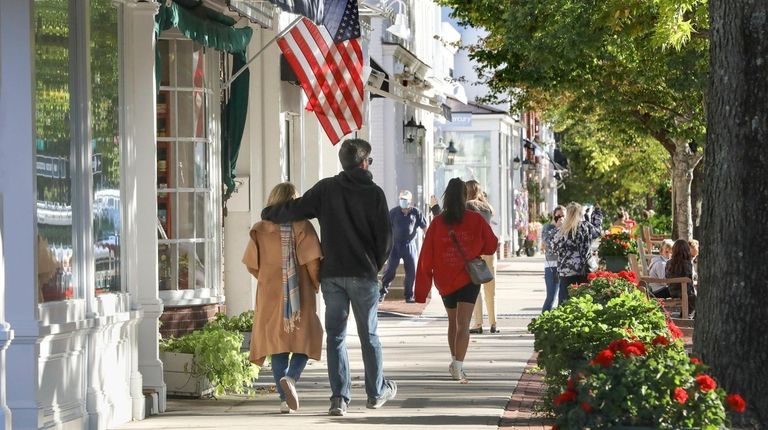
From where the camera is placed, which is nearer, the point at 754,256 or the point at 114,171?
the point at 754,256

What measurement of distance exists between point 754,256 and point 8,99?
426 cm

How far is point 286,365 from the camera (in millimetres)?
11336

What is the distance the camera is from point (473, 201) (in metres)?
17.0

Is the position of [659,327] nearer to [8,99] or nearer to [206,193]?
[8,99]

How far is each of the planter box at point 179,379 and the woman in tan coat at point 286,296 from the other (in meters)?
1.09

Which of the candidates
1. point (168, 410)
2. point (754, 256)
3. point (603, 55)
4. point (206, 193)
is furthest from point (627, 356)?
point (603, 55)

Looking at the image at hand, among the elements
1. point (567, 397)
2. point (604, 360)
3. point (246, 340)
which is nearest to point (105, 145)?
point (246, 340)

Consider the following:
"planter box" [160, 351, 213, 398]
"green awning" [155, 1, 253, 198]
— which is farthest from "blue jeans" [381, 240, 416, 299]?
"planter box" [160, 351, 213, 398]

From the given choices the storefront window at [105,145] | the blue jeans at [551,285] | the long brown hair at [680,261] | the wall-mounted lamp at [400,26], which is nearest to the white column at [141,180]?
the storefront window at [105,145]

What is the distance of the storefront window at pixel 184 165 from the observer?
45.4 ft

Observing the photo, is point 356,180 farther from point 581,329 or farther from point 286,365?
point 581,329

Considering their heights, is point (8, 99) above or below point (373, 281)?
above

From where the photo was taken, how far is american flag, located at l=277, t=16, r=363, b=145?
15.9 meters

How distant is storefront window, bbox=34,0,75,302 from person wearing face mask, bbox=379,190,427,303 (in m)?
15.9
